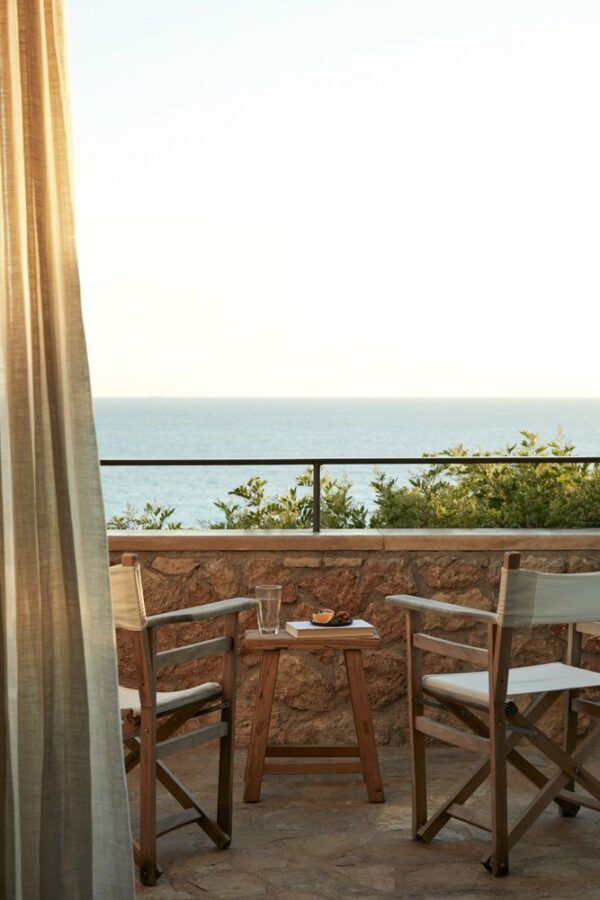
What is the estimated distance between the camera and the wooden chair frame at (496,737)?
3.05 metres

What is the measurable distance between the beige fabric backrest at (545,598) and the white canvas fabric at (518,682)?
244 millimetres

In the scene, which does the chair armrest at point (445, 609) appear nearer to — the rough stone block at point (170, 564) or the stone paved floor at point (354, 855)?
the stone paved floor at point (354, 855)

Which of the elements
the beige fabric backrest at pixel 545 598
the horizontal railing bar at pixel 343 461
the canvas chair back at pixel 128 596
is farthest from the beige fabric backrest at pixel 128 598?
the horizontal railing bar at pixel 343 461

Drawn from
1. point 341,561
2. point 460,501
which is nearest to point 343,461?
point 341,561

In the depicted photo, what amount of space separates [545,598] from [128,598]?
1099mm

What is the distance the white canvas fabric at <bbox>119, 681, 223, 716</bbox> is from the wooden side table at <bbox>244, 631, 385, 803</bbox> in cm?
41

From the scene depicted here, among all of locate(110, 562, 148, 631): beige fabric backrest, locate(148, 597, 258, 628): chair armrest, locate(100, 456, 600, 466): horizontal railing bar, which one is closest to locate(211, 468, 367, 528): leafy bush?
locate(100, 456, 600, 466): horizontal railing bar

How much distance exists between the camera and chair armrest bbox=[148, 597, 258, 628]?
3066 millimetres

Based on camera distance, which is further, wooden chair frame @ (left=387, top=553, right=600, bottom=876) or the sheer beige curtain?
wooden chair frame @ (left=387, top=553, right=600, bottom=876)

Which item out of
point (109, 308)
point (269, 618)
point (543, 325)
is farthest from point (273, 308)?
point (269, 618)

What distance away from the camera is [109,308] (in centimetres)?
3484

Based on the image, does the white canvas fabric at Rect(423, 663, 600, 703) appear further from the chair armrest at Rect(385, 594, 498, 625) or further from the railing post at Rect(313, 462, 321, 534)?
the railing post at Rect(313, 462, 321, 534)

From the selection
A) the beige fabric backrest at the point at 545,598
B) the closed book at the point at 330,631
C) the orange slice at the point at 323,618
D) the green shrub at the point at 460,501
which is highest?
the green shrub at the point at 460,501

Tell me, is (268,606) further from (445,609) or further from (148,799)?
(148,799)
